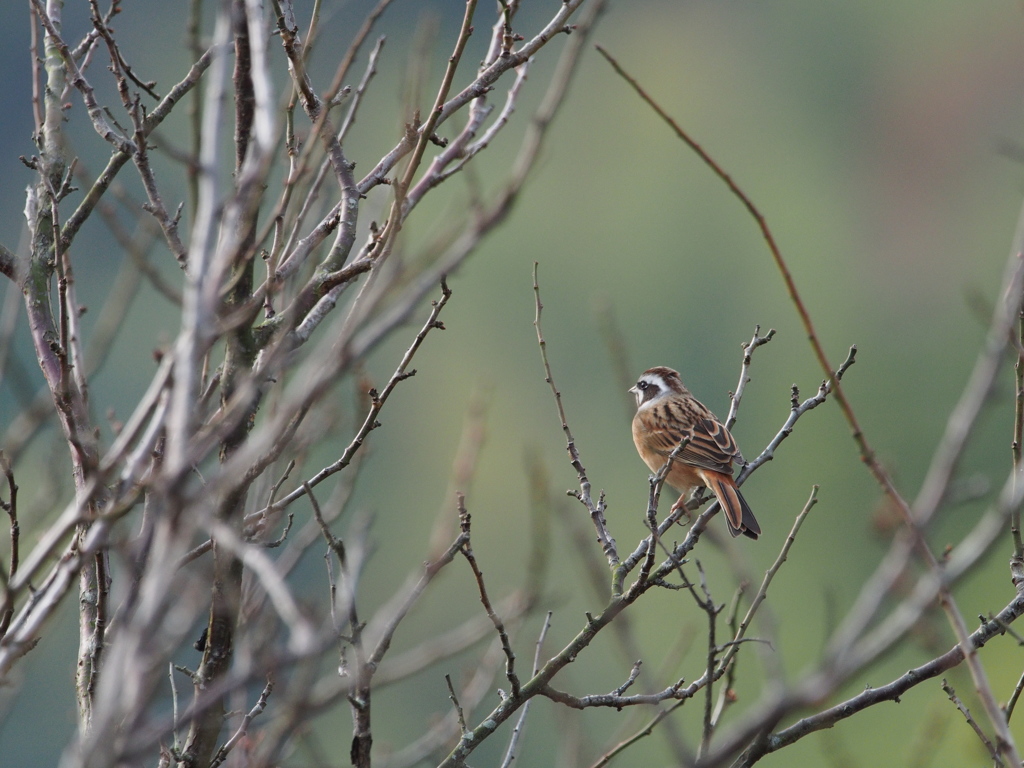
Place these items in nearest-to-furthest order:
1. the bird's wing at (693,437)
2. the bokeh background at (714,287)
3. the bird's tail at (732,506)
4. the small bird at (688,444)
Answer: the bird's tail at (732,506), the small bird at (688,444), the bird's wing at (693,437), the bokeh background at (714,287)

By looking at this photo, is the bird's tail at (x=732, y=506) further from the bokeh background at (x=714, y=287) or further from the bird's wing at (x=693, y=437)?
the bokeh background at (x=714, y=287)

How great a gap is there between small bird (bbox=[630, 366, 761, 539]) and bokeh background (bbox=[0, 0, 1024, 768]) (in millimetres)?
10526

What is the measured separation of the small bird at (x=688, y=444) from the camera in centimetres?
830

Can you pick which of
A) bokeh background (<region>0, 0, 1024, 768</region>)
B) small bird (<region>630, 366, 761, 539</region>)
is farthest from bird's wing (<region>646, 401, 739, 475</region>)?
bokeh background (<region>0, 0, 1024, 768</region>)

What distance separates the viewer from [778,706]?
6.44 feet

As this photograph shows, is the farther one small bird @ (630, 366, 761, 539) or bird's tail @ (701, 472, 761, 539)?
small bird @ (630, 366, 761, 539)

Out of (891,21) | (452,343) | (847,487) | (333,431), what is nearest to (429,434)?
(452,343)

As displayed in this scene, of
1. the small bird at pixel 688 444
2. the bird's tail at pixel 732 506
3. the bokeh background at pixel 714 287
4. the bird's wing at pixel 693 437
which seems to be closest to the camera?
the bird's tail at pixel 732 506

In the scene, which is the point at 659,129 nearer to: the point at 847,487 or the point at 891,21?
the point at 891,21

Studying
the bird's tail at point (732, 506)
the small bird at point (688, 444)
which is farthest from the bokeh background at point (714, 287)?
the bird's tail at point (732, 506)

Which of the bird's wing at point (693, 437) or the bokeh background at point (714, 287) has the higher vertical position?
the bokeh background at point (714, 287)

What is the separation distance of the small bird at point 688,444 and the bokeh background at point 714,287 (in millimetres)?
10526

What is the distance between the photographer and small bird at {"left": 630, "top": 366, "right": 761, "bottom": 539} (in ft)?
27.2

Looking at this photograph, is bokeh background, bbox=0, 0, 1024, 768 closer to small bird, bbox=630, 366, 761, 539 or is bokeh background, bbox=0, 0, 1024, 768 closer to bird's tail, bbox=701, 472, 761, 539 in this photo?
small bird, bbox=630, 366, 761, 539
